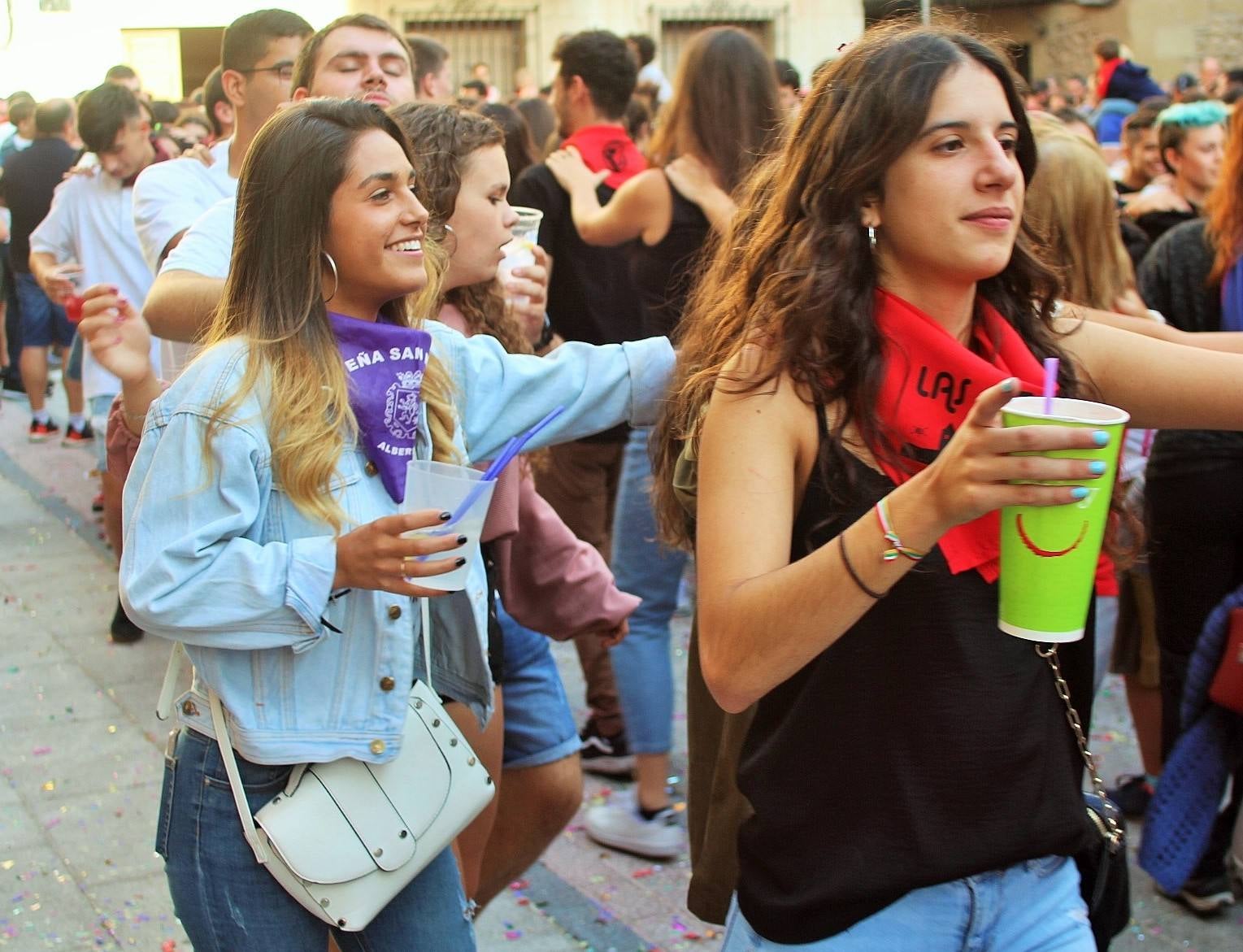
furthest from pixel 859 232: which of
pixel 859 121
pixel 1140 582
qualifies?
pixel 1140 582

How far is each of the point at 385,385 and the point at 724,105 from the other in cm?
231

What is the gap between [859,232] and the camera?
204cm

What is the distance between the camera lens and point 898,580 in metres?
1.86

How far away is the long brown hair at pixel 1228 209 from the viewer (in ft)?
13.3

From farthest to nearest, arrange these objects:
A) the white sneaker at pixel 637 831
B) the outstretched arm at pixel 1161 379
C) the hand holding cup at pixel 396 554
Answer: the white sneaker at pixel 637 831
the outstretched arm at pixel 1161 379
the hand holding cup at pixel 396 554

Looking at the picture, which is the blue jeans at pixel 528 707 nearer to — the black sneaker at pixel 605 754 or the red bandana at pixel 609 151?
Answer: the black sneaker at pixel 605 754

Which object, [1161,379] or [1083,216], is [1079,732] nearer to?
[1161,379]

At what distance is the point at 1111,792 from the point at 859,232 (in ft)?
10.3

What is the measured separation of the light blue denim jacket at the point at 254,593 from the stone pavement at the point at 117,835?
1.71 meters

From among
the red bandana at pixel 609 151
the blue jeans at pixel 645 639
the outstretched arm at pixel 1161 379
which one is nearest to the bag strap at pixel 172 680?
the outstretched arm at pixel 1161 379

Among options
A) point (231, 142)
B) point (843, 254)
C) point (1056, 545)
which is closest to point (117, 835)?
point (231, 142)

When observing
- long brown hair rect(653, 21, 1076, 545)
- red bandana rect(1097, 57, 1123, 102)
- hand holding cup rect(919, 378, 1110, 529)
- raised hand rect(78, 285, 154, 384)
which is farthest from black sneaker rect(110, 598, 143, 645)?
red bandana rect(1097, 57, 1123, 102)

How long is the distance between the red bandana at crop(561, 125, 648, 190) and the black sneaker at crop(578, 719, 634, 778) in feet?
6.35

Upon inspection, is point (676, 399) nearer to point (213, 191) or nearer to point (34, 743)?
point (213, 191)
